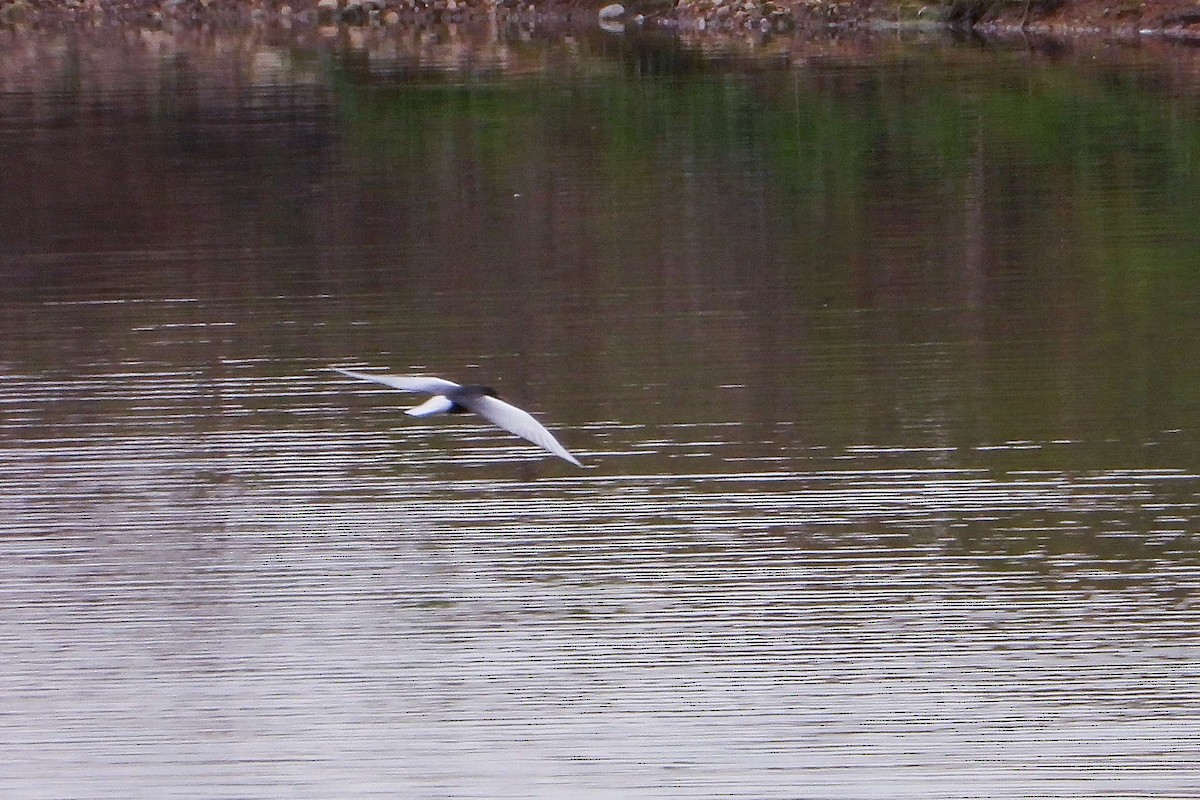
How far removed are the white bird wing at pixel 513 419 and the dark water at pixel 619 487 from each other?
0.83m

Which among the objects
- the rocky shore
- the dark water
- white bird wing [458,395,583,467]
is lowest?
the dark water

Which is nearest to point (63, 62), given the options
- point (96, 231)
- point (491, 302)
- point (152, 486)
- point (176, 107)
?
point (176, 107)

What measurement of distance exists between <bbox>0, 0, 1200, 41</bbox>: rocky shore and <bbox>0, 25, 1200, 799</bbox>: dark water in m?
13.8

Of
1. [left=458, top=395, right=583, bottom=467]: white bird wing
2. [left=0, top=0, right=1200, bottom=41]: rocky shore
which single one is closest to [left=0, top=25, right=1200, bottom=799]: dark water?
[left=458, top=395, right=583, bottom=467]: white bird wing

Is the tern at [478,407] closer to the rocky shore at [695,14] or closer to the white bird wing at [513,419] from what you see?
the white bird wing at [513,419]

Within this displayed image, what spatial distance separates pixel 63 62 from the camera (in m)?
34.8

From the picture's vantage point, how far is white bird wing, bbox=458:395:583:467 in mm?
6859

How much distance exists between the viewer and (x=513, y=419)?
7082mm

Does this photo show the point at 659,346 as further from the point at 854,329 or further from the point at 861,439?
the point at 861,439

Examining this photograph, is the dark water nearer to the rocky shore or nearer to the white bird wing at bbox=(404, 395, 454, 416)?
the white bird wing at bbox=(404, 395, 454, 416)

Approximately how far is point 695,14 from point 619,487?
104 feet

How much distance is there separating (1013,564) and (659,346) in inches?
153

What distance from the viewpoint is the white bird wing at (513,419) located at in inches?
270

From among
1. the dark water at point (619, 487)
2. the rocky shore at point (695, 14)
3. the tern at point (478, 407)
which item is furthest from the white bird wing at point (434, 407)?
the rocky shore at point (695, 14)
